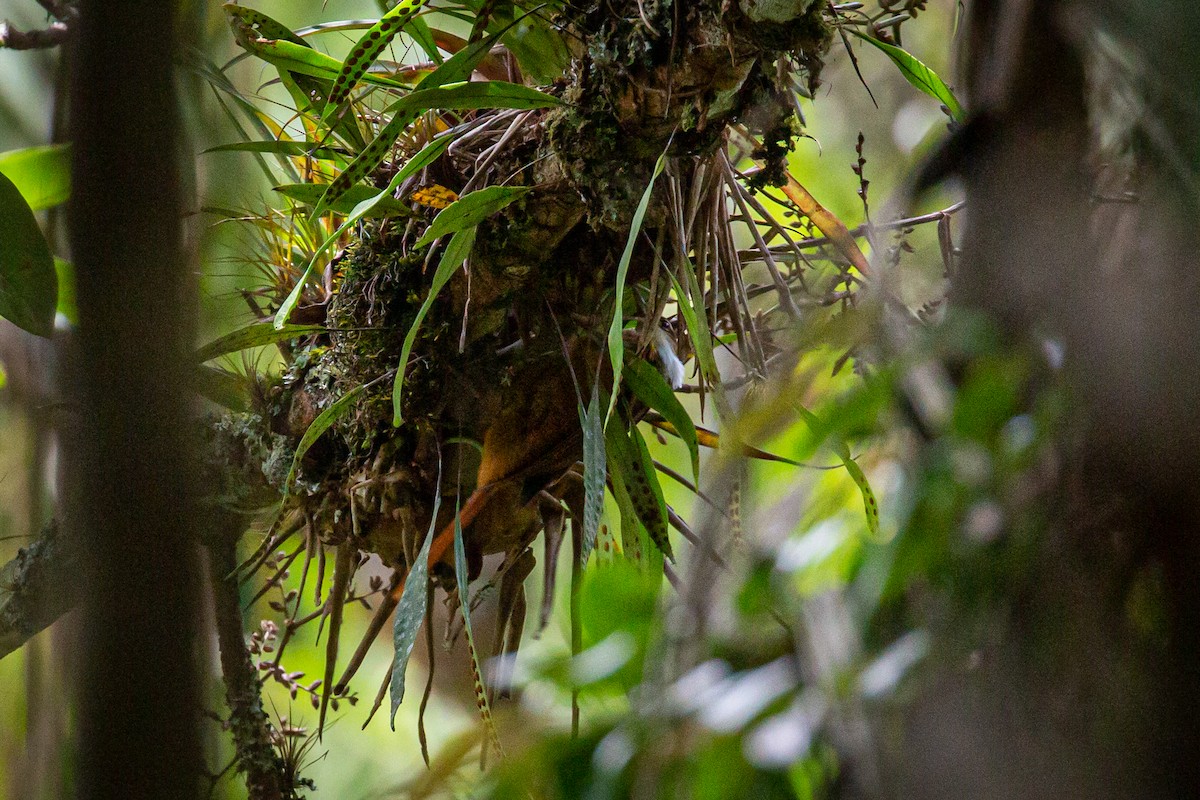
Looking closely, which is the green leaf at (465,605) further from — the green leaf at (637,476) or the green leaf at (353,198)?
the green leaf at (353,198)

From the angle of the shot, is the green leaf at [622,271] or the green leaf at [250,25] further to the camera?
the green leaf at [250,25]

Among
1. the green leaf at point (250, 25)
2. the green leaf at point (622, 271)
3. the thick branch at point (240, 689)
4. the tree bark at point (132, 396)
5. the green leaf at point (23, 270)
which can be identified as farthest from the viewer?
the thick branch at point (240, 689)

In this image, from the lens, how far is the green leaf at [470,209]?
59 cm

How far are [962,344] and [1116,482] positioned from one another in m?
0.04

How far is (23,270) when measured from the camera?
756 mm

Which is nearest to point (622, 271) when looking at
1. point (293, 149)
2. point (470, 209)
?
point (470, 209)

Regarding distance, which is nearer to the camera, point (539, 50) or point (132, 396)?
point (132, 396)

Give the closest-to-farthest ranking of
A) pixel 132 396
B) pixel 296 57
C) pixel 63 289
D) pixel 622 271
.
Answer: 1. pixel 132 396
2. pixel 622 271
3. pixel 296 57
4. pixel 63 289

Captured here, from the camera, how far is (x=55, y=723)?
0.43 meters

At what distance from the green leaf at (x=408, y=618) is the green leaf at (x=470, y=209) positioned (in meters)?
0.21

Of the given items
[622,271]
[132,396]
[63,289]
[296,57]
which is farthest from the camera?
[63,289]

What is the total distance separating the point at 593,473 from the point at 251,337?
322 millimetres

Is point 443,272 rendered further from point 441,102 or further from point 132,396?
point 132,396

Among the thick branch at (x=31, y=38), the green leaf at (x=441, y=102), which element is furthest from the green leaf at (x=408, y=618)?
the thick branch at (x=31, y=38)
